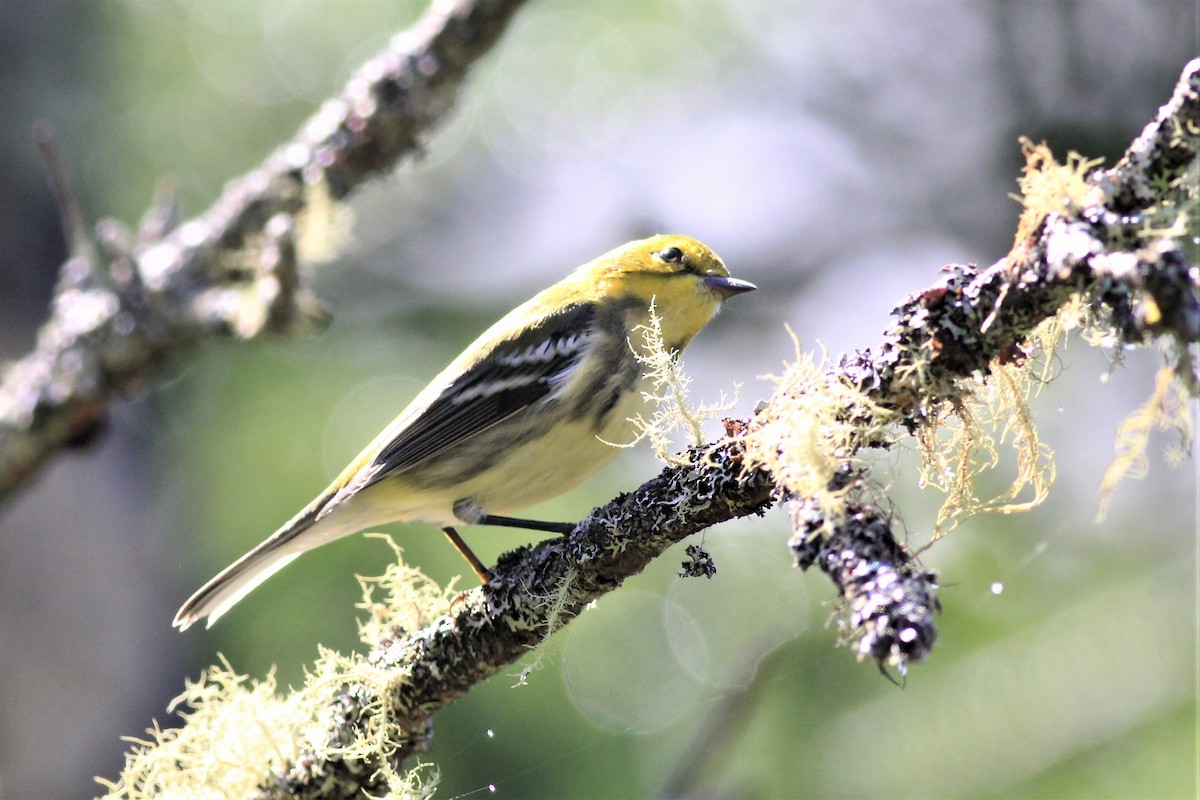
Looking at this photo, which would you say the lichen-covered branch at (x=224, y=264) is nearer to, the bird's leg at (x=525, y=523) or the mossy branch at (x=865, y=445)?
the bird's leg at (x=525, y=523)

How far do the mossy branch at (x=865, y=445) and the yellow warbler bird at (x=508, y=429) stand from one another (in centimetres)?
80

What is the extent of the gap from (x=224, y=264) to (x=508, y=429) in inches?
82.3

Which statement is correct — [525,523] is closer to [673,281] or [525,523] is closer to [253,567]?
[253,567]

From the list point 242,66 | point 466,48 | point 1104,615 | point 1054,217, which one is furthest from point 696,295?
point 242,66

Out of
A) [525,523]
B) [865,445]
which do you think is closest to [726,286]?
[525,523]

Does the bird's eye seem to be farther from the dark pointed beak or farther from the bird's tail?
the bird's tail

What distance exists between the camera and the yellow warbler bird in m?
3.29

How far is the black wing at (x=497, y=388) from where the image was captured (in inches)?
135

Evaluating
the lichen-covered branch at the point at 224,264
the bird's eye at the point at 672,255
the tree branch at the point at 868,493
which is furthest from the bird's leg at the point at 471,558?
the lichen-covered branch at the point at 224,264

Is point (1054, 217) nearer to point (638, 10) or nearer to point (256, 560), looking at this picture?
point (256, 560)

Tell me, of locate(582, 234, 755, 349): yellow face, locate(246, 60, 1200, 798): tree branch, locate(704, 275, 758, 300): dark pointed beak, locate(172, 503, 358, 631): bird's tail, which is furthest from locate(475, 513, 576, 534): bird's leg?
locate(704, 275, 758, 300): dark pointed beak

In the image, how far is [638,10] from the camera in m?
7.38

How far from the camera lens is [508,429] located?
3.43 m

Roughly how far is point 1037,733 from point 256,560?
275 centimetres
